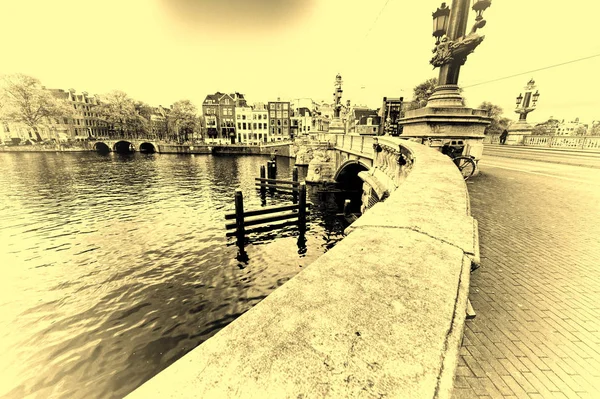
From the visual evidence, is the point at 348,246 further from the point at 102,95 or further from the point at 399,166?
the point at 102,95

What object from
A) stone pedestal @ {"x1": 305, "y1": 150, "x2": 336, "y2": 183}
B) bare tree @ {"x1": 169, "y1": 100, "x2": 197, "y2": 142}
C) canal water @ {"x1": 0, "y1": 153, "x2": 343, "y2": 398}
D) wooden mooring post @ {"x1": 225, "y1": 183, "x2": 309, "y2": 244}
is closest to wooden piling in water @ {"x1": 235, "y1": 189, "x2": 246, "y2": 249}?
wooden mooring post @ {"x1": 225, "y1": 183, "x2": 309, "y2": 244}

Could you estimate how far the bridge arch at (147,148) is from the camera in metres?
63.8

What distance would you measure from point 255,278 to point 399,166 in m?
6.66

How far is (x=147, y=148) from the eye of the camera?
66.6 metres

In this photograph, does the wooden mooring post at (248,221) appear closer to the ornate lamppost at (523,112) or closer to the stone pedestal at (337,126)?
the stone pedestal at (337,126)

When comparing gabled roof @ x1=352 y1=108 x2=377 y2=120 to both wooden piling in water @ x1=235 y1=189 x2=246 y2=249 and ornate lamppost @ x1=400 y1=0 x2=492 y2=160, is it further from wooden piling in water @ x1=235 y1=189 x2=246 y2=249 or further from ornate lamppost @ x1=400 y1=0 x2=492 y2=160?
wooden piling in water @ x1=235 y1=189 x2=246 y2=249

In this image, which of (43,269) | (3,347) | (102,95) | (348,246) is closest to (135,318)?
(3,347)

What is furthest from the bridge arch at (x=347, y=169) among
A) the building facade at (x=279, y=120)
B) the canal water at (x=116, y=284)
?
the building facade at (x=279, y=120)

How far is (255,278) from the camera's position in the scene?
895 centimetres

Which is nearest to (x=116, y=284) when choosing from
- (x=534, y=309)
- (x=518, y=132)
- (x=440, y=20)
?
(x=534, y=309)

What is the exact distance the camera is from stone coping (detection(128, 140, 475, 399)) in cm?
93

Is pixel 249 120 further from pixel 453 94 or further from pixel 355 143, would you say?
pixel 453 94

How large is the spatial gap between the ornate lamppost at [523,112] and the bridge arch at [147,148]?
74.3 m

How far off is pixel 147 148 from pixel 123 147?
24.6 ft
